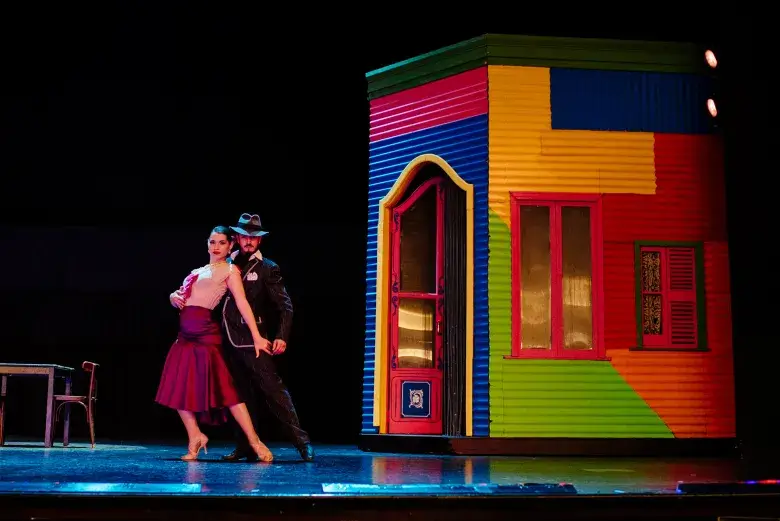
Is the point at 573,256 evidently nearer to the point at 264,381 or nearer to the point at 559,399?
the point at 559,399

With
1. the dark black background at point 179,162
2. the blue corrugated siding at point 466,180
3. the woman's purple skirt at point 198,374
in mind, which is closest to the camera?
the woman's purple skirt at point 198,374

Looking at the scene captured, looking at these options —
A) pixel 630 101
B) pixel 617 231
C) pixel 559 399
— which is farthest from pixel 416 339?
pixel 630 101

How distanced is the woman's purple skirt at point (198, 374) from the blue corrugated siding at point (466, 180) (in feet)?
8.98

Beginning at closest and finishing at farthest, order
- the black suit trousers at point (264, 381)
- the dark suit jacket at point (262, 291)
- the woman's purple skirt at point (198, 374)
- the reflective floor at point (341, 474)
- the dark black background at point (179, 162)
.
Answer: the reflective floor at point (341, 474) < the woman's purple skirt at point (198, 374) < the black suit trousers at point (264, 381) < the dark suit jacket at point (262, 291) < the dark black background at point (179, 162)

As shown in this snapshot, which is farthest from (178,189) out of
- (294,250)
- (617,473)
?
(617,473)

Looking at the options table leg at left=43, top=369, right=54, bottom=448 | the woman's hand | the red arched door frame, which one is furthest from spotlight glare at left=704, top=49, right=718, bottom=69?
table leg at left=43, top=369, right=54, bottom=448

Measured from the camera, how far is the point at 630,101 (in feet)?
27.5

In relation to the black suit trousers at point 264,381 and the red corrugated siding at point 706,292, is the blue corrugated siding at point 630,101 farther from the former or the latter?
the black suit trousers at point 264,381

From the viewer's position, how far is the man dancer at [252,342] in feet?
20.0

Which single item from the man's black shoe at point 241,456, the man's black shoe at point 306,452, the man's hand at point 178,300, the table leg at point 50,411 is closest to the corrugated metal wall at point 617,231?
the man's black shoe at point 306,452

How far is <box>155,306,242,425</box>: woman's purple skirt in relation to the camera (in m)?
5.98

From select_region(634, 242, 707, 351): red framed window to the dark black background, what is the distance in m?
2.81

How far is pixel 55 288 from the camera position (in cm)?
1034

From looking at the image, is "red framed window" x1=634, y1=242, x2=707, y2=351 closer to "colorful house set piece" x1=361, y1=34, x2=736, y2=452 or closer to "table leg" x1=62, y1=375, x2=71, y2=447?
"colorful house set piece" x1=361, y1=34, x2=736, y2=452
